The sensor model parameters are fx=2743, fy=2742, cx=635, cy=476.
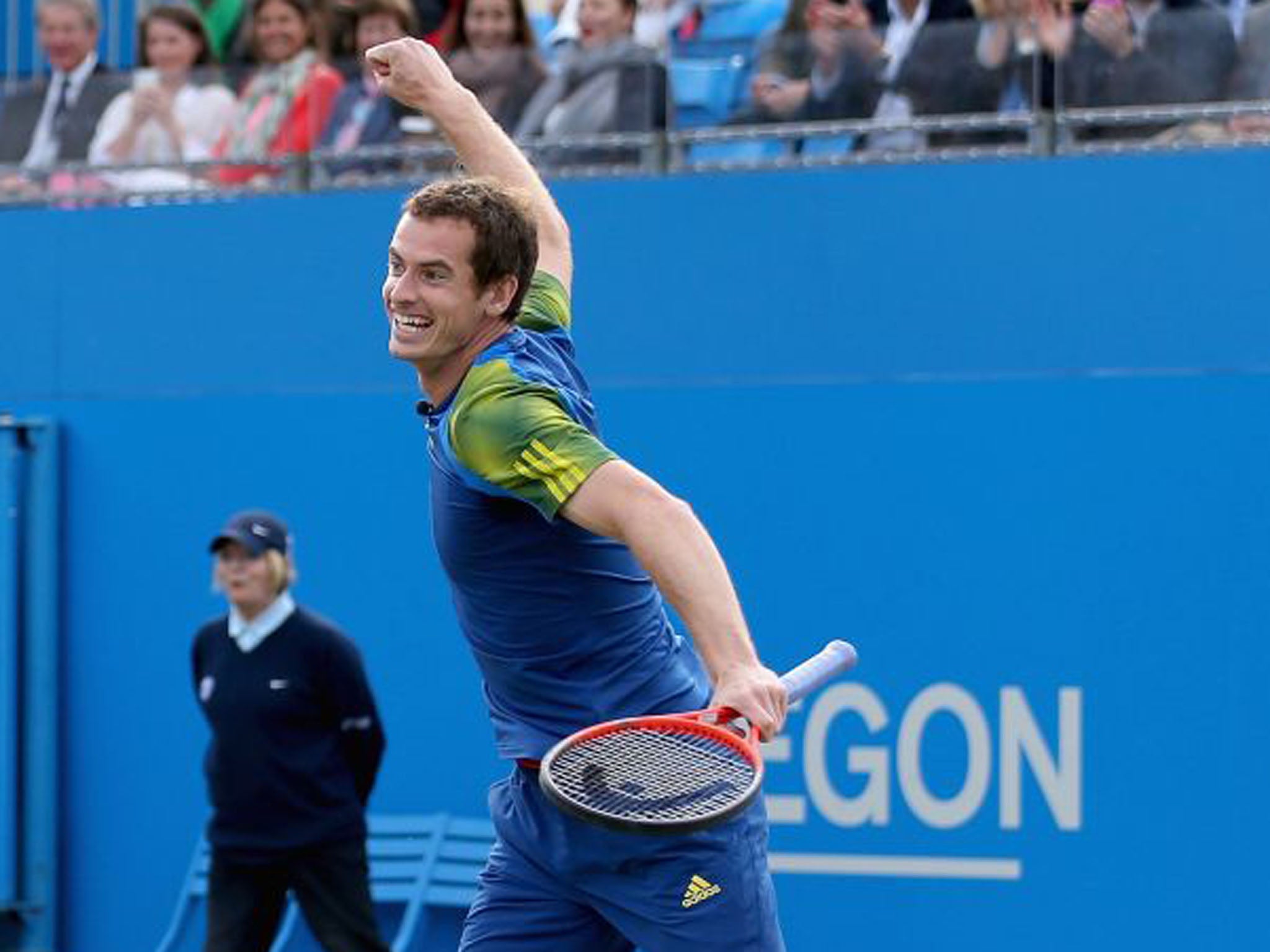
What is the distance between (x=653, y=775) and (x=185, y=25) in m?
6.20

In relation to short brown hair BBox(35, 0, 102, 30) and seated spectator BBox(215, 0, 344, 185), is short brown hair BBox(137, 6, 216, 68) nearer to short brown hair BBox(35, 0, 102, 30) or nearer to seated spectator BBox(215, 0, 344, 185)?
seated spectator BBox(215, 0, 344, 185)

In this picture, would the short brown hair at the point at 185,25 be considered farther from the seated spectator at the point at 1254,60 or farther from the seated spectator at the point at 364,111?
the seated spectator at the point at 1254,60

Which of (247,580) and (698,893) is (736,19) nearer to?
(247,580)

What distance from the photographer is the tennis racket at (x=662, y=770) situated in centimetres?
417

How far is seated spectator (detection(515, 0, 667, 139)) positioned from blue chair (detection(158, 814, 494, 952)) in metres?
2.37

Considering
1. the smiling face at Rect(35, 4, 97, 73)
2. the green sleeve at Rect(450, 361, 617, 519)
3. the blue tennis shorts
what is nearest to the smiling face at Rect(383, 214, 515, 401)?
the green sleeve at Rect(450, 361, 617, 519)

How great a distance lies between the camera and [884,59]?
859 cm

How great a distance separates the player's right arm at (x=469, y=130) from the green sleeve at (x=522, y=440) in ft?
2.46

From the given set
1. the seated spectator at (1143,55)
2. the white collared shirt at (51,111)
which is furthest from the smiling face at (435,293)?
the white collared shirt at (51,111)

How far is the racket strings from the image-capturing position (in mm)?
4238

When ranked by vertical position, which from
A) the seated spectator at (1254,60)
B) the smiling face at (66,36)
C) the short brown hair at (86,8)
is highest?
the short brown hair at (86,8)

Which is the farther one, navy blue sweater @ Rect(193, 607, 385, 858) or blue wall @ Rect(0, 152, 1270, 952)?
navy blue sweater @ Rect(193, 607, 385, 858)

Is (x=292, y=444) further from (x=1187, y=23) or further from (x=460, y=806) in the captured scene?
(x=1187, y=23)

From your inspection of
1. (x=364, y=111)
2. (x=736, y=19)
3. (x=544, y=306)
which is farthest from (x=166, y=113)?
(x=544, y=306)
